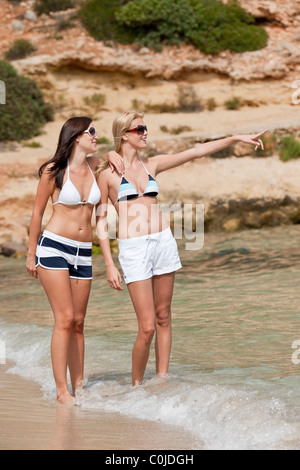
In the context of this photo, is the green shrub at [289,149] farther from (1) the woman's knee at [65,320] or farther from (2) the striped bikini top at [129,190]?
(1) the woman's knee at [65,320]

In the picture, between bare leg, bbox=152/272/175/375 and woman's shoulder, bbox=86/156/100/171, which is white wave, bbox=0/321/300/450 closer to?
bare leg, bbox=152/272/175/375

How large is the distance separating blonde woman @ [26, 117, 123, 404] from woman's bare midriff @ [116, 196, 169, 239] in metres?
0.20

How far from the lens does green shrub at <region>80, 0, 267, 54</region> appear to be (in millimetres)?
20672

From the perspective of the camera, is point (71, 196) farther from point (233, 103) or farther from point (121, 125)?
point (233, 103)

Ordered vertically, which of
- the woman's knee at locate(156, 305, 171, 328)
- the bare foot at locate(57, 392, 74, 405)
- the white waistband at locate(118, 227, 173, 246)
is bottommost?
the bare foot at locate(57, 392, 74, 405)

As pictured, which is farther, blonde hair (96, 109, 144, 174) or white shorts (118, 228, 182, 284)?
blonde hair (96, 109, 144, 174)

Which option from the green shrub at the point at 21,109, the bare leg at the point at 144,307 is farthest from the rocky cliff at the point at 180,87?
the bare leg at the point at 144,307

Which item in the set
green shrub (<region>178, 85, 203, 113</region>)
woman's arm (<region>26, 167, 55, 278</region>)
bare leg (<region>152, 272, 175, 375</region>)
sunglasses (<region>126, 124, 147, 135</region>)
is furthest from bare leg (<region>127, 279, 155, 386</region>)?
green shrub (<region>178, 85, 203, 113</region>)

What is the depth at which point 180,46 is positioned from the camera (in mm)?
20844

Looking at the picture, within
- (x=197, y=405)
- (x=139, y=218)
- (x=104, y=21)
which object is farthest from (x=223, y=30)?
(x=197, y=405)

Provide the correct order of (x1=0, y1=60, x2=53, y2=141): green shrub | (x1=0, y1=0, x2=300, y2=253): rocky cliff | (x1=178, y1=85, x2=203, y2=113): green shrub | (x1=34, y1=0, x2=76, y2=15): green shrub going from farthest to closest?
(x1=34, y1=0, x2=76, y2=15): green shrub, (x1=178, y1=85, x2=203, y2=113): green shrub, (x1=0, y1=60, x2=53, y2=141): green shrub, (x1=0, y1=0, x2=300, y2=253): rocky cliff

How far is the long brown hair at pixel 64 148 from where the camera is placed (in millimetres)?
4355

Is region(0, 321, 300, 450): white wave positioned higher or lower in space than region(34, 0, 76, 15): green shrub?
higher

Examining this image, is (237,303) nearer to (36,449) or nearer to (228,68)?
(36,449)
